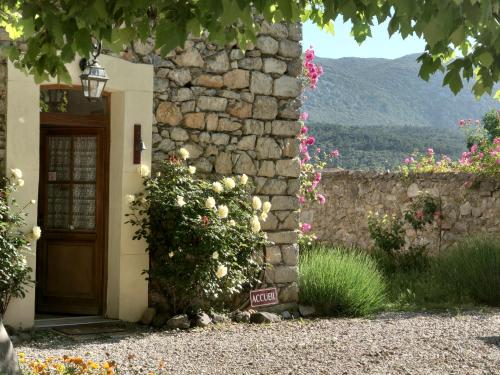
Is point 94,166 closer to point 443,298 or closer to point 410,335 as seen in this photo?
point 410,335

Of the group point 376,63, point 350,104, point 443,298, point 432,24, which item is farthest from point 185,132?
point 376,63

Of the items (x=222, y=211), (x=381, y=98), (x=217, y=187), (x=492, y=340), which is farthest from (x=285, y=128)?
(x=381, y=98)

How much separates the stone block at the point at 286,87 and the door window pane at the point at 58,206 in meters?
2.47

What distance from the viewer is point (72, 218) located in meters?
8.79

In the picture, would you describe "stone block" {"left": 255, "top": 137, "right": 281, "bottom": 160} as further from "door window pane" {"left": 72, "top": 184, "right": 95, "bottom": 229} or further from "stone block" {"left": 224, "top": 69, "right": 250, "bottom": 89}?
"door window pane" {"left": 72, "top": 184, "right": 95, "bottom": 229}

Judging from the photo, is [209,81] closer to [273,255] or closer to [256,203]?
[256,203]

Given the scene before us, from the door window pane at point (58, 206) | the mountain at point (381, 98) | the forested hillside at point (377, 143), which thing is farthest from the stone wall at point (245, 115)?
the mountain at point (381, 98)

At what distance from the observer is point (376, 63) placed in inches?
2452

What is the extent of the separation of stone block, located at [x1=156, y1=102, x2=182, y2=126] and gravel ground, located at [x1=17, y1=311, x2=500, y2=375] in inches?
83.3

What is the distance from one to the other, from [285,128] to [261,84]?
1.81 ft

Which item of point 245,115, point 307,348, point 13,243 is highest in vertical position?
point 245,115

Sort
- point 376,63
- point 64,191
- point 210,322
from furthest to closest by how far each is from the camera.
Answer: point 376,63
point 64,191
point 210,322

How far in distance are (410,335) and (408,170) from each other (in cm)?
703

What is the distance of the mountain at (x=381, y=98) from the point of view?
4766 cm
